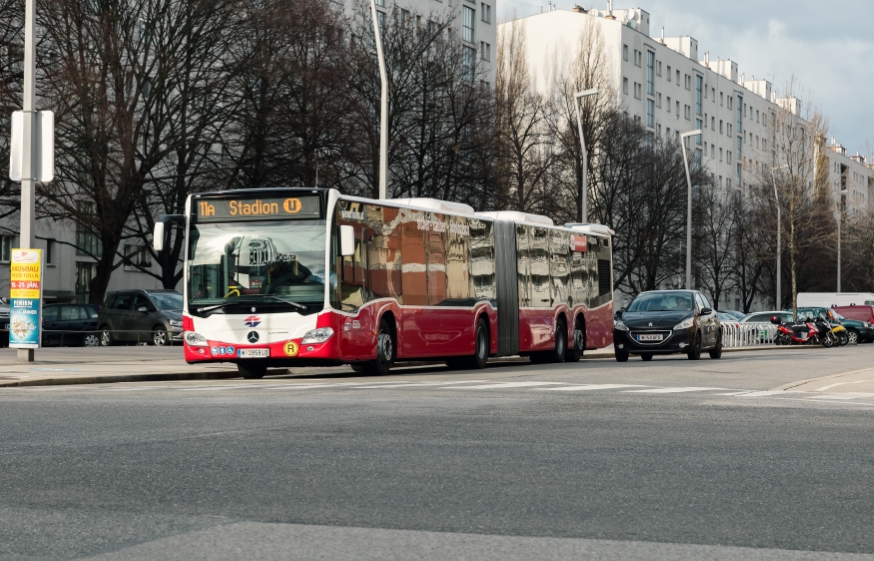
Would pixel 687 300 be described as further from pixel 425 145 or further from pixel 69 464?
pixel 69 464

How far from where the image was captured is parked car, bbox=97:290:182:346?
3734 centimetres

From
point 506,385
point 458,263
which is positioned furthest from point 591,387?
point 458,263

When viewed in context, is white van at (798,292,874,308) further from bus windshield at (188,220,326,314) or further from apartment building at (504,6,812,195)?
bus windshield at (188,220,326,314)

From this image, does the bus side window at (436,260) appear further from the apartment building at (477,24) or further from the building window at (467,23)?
the building window at (467,23)

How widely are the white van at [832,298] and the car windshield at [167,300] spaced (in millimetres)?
47910

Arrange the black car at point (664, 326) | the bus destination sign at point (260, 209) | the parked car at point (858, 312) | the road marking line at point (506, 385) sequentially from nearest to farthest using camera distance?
the road marking line at point (506, 385), the bus destination sign at point (260, 209), the black car at point (664, 326), the parked car at point (858, 312)

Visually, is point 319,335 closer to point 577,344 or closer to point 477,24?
point 577,344

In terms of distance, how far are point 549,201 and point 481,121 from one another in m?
10.5

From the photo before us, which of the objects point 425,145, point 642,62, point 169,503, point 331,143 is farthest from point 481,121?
point 642,62

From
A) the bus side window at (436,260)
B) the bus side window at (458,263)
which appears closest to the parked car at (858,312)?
the bus side window at (458,263)

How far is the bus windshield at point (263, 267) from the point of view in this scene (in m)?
20.9

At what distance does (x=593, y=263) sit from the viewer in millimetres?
32812

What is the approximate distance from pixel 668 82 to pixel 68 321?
81.7 metres

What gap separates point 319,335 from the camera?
20828 mm
